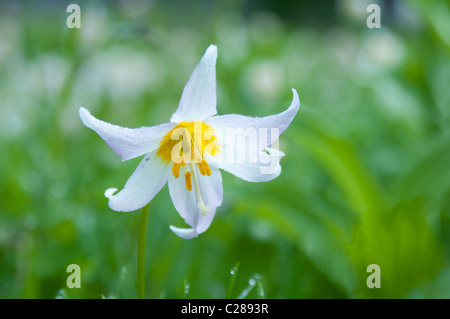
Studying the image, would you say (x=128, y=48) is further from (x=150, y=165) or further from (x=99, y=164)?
(x=150, y=165)

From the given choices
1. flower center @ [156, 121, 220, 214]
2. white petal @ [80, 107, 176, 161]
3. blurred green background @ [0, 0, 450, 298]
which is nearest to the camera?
white petal @ [80, 107, 176, 161]

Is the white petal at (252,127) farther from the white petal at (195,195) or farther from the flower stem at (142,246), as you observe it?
the flower stem at (142,246)

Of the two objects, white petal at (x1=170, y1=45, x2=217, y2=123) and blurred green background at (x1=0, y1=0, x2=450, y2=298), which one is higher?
blurred green background at (x1=0, y1=0, x2=450, y2=298)

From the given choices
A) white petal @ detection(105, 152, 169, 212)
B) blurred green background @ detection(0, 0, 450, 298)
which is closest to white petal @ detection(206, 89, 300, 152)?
white petal @ detection(105, 152, 169, 212)

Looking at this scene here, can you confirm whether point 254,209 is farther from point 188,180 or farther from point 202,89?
point 202,89

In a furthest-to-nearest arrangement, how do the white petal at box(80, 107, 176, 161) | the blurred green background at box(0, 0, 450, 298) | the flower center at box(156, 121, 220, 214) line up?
the blurred green background at box(0, 0, 450, 298)
the flower center at box(156, 121, 220, 214)
the white petal at box(80, 107, 176, 161)

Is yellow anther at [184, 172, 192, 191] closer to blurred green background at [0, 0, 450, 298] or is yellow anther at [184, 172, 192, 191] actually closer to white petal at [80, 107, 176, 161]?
white petal at [80, 107, 176, 161]
